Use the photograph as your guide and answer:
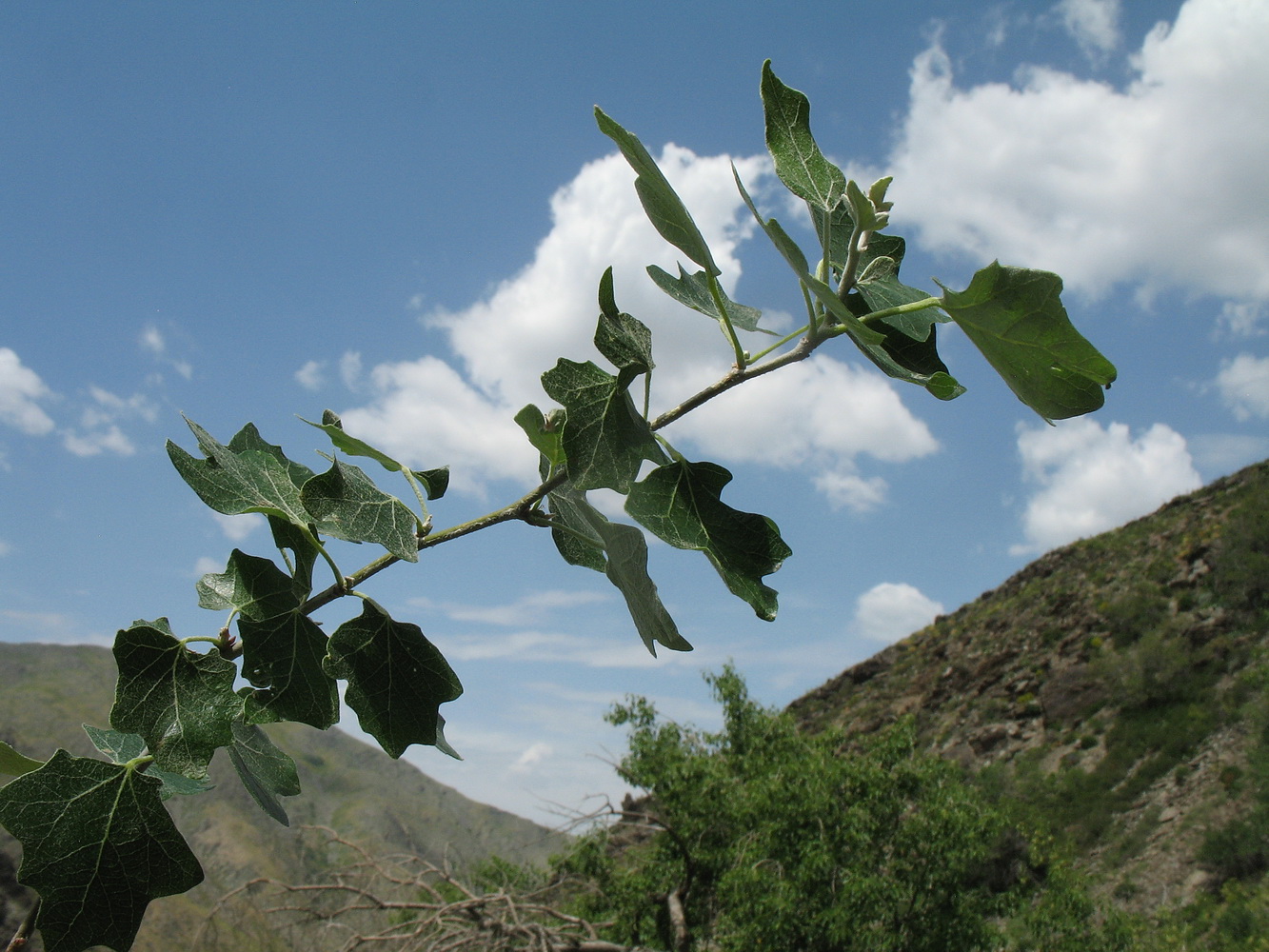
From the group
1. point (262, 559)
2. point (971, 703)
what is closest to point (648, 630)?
point (262, 559)

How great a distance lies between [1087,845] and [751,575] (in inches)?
663

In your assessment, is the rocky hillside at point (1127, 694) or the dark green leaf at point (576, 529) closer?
the dark green leaf at point (576, 529)

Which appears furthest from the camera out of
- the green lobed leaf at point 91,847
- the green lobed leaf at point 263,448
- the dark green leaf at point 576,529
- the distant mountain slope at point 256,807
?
the distant mountain slope at point 256,807

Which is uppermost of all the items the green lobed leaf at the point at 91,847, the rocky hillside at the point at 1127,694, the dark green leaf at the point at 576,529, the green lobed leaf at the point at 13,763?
the rocky hillside at the point at 1127,694

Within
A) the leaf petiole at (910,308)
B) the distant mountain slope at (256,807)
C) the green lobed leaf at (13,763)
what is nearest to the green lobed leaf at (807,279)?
the leaf petiole at (910,308)

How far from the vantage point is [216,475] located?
1.91 ft

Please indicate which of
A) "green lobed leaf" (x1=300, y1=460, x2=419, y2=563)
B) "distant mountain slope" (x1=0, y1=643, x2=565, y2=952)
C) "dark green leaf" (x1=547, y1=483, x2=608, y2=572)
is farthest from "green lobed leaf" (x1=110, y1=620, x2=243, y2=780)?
"distant mountain slope" (x1=0, y1=643, x2=565, y2=952)

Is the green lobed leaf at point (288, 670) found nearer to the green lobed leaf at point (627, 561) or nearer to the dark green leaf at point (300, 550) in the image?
the dark green leaf at point (300, 550)

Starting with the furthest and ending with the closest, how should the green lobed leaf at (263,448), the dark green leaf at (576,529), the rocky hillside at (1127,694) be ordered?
1. the rocky hillside at (1127,694)
2. the green lobed leaf at (263,448)
3. the dark green leaf at (576,529)

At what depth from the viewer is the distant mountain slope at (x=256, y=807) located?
13.2 metres

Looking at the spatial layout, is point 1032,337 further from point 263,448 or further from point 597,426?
point 263,448

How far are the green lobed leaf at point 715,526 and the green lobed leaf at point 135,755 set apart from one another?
0.35 m

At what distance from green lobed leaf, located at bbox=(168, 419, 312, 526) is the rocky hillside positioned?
1453cm

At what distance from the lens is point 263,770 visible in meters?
0.65
